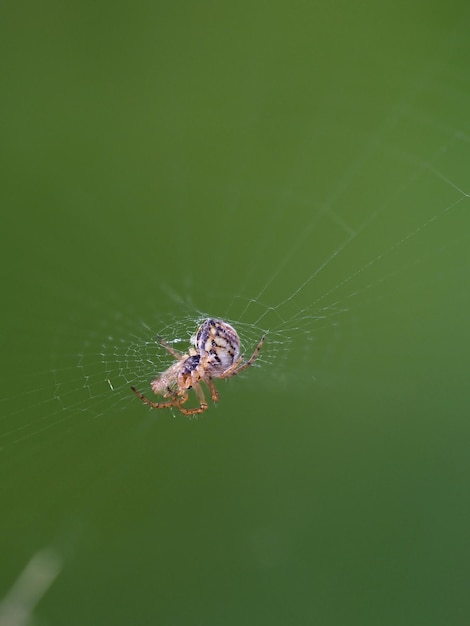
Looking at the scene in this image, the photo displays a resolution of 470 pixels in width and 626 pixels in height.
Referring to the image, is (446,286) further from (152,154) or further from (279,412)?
(152,154)

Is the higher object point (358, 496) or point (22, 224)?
point (22, 224)

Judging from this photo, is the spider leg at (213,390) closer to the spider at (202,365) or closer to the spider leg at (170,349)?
the spider at (202,365)

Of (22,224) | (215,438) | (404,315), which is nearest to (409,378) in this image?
(404,315)

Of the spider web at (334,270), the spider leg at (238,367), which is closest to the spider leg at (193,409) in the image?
the spider leg at (238,367)

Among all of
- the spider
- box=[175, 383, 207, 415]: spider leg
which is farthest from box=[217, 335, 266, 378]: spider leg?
box=[175, 383, 207, 415]: spider leg

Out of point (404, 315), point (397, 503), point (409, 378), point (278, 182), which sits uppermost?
point (278, 182)

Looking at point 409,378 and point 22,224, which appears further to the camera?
point 409,378

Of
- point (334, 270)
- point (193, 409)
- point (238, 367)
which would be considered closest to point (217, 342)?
point (238, 367)
